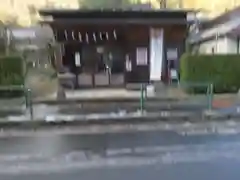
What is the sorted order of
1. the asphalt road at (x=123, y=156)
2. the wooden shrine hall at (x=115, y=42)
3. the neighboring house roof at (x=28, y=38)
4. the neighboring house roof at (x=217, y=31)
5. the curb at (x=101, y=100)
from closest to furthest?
1. the asphalt road at (x=123, y=156)
2. the curb at (x=101, y=100)
3. the neighboring house roof at (x=217, y=31)
4. the wooden shrine hall at (x=115, y=42)
5. the neighboring house roof at (x=28, y=38)

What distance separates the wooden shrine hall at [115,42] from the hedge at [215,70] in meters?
3.96

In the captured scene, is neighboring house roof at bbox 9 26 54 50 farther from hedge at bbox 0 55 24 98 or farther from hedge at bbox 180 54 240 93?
hedge at bbox 180 54 240 93

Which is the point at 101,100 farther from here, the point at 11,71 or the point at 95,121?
the point at 95,121

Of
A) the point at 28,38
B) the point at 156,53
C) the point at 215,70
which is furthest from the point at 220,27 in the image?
the point at 28,38

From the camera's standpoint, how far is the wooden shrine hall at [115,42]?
26969 millimetres

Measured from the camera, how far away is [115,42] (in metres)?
27.2

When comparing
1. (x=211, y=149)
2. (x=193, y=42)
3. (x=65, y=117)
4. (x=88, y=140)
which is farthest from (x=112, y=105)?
(x=193, y=42)

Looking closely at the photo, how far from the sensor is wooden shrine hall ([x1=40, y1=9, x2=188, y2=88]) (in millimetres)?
26969

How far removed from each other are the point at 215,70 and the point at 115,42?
22.1 feet

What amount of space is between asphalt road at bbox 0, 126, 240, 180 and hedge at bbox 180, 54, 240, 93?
1100 centimetres

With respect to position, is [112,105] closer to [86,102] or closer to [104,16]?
[86,102]

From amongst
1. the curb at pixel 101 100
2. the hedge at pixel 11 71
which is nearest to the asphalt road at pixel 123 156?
the curb at pixel 101 100

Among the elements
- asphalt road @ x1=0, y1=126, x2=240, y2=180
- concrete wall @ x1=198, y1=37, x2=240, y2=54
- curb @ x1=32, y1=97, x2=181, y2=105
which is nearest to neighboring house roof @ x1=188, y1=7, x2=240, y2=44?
concrete wall @ x1=198, y1=37, x2=240, y2=54

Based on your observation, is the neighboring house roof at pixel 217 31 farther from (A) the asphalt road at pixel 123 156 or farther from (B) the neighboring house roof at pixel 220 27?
(A) the asphalt road at pixel 123 156
